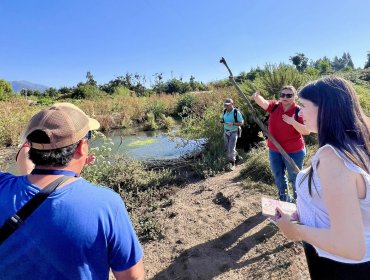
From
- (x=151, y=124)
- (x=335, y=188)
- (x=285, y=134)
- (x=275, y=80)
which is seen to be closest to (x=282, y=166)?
(x=285, y=134)

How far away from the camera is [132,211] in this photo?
519 cm

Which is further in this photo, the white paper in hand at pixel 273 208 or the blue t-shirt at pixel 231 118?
the blue t-shirt at pixel 231 118

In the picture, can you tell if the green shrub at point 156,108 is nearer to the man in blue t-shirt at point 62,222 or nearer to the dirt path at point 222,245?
the dirt path at point 222,245

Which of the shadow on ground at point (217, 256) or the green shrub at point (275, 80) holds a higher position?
the green shrub at point (275, 80)

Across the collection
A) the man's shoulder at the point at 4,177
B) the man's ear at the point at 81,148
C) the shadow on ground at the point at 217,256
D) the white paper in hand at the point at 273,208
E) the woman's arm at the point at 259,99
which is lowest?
the shadow on ground at the point at 217,256

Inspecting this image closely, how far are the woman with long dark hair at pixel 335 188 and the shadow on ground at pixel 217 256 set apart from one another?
2.04 metres

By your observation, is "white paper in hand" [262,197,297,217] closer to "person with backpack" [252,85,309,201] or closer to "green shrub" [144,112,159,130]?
"person with backpack" [252,85,309,201]

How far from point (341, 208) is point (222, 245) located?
9.55 feet

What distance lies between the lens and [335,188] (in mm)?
1265

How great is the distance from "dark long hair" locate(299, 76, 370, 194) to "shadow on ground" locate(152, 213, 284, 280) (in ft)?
8.12

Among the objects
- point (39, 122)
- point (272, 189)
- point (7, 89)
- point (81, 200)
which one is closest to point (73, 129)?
point (39, 122)

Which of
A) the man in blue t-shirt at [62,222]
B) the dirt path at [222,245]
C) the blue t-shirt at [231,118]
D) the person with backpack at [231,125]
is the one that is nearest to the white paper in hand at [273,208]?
the man in blue t-shirt at [62,222]

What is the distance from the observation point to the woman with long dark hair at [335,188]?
126 centimetres

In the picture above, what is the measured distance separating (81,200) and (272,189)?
186 inches
